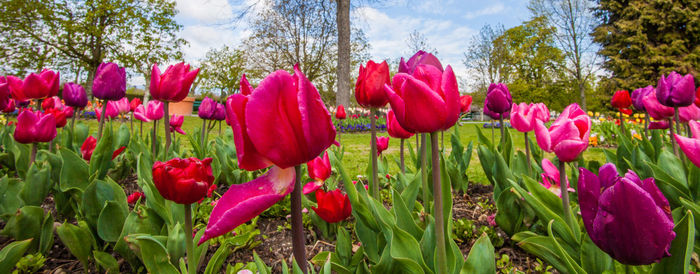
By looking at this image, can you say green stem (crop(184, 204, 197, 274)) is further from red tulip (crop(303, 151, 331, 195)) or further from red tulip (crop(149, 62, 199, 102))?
red tulip (crop(149, 62, 199, 102))

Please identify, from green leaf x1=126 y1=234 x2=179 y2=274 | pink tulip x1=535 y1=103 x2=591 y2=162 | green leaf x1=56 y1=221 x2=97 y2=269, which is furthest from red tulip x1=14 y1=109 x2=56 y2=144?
pink tulip x1=535 y1=103 x2=591 y2=162

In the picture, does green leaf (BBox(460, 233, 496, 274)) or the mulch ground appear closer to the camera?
green leaf (BBox(460, 233, 496, 274))

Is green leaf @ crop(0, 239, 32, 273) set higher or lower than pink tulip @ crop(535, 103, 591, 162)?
lower

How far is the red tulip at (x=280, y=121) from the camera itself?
51 cm

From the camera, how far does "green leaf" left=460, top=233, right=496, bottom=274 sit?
0.84 m

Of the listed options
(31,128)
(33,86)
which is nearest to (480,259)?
(31,128)

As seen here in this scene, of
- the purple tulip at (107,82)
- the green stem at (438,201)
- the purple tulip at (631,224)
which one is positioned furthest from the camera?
the purple tulip at (107,82)

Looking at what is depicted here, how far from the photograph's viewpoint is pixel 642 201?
0.59m

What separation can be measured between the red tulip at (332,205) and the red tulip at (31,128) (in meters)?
1.38

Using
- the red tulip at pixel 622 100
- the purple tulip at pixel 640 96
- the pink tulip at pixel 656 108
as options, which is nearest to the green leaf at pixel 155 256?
the pink tulip at pixel 656 108

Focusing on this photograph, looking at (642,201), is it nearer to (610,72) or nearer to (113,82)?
(113,82)

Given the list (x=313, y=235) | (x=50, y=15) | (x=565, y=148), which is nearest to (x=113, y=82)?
(x=313, y=235)

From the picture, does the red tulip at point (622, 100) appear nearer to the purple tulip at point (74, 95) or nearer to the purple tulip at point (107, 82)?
the purple tulip at point (107, 82)

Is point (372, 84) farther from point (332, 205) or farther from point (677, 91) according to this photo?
point (677, 91)
